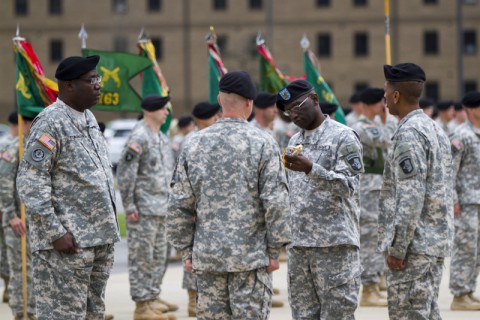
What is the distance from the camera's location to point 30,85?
10203mm

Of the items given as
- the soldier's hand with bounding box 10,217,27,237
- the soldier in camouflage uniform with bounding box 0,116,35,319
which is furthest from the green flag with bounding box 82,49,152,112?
A: the soldier's hand with bounding box 10,217,27,237

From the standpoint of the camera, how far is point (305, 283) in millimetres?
7625

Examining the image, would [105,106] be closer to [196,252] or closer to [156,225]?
[156,225]

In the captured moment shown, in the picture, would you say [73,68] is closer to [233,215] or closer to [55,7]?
[233,215]

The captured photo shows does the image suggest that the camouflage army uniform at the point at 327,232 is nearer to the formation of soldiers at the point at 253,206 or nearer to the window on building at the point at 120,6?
the formation of soldiers at the point at 253,206

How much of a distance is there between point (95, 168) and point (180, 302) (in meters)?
5.44

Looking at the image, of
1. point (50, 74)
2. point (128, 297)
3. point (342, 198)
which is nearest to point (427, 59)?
point (50, 74)

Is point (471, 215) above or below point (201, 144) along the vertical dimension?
below

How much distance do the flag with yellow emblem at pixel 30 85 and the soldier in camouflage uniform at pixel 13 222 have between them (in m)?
0.22

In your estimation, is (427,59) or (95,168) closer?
(95,168)

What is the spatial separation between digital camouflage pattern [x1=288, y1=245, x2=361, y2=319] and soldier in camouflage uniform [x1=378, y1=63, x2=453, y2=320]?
27cm

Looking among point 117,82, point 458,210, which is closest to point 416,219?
point 458,210

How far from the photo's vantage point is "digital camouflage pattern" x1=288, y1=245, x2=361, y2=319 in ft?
24.5

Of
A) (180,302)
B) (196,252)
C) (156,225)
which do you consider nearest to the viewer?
(196,252)
